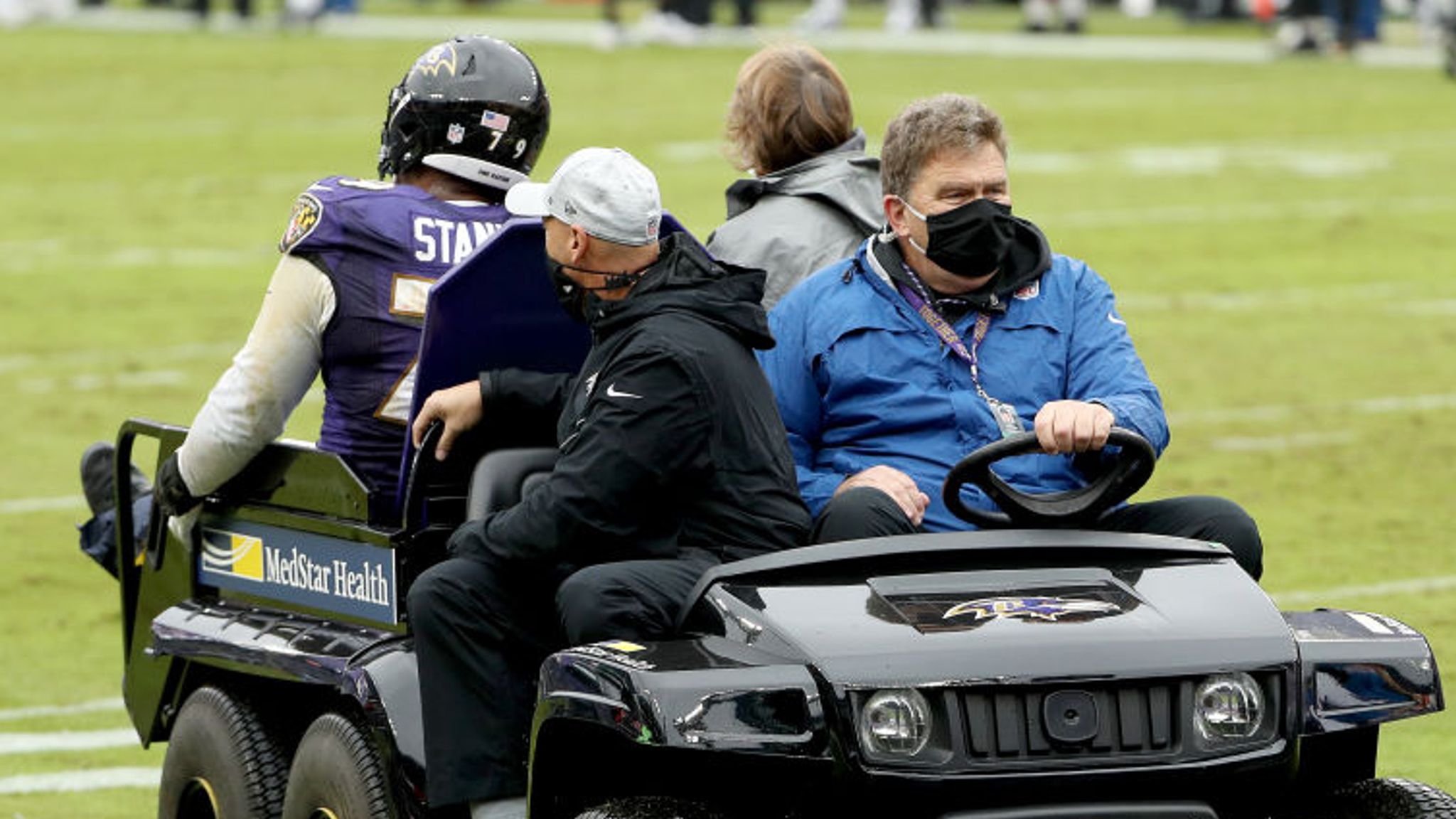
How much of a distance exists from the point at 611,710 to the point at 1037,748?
2.22ft

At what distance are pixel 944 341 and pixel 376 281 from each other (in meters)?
1.30

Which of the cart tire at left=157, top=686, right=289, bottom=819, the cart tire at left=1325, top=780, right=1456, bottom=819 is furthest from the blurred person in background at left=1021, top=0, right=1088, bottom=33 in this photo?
the cart tire at left=1325, top=780, right=1456, bottom=819

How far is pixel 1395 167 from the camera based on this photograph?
2588 centimetres

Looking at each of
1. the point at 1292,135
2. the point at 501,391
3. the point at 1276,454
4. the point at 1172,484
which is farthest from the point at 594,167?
the point at 1292,135

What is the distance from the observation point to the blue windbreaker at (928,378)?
594cm

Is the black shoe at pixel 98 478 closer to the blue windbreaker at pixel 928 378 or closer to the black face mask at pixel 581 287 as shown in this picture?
the blue windbreaker at pixel 928 378

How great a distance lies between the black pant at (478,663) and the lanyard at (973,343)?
93 cm

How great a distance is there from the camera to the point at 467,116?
663cm

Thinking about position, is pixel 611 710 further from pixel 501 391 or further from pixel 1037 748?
pixel 501 391

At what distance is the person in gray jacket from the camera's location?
728 cm

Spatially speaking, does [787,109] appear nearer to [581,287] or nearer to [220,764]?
[581,287]

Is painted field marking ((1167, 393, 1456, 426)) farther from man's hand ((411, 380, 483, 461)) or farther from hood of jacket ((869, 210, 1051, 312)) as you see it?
man's hand ((411, 380, 483, 461))

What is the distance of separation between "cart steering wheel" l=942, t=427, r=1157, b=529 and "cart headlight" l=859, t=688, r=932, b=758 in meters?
0.68

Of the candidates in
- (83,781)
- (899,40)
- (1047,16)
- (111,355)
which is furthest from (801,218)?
(1047,16)
